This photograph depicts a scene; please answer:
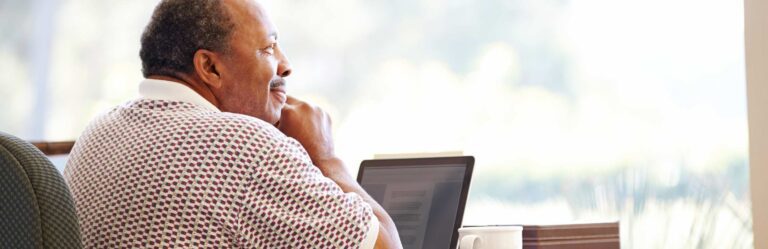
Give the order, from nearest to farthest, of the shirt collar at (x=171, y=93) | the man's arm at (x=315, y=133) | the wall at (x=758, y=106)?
the shirt collar at (x=171, y=93), the man's arm at (x=315, y=133), the wall at (x=758, y=106)

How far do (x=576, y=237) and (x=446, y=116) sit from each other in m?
1.44

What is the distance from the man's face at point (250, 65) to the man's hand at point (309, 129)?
60 mm

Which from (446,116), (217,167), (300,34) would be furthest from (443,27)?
(217,167)

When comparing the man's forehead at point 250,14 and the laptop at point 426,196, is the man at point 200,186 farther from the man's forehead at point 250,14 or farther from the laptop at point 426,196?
the laptop at point 426,196

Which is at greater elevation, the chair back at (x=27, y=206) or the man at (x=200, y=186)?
the chair back at (x=27, y=206)

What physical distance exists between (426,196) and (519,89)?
4.23 feet

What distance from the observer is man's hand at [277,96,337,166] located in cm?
165

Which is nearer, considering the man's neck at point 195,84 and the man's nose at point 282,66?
the man's neck at point 195,84

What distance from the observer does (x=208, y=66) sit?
4.97ft

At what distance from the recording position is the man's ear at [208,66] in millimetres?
1502

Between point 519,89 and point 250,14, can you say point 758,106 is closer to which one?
point 519,89

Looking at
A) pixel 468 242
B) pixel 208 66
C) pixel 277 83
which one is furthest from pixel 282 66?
pixel 468 242

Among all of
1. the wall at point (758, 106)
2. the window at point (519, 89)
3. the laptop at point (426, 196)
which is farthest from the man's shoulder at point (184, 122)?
the window at point (519, 89)

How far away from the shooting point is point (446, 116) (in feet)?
10.7
